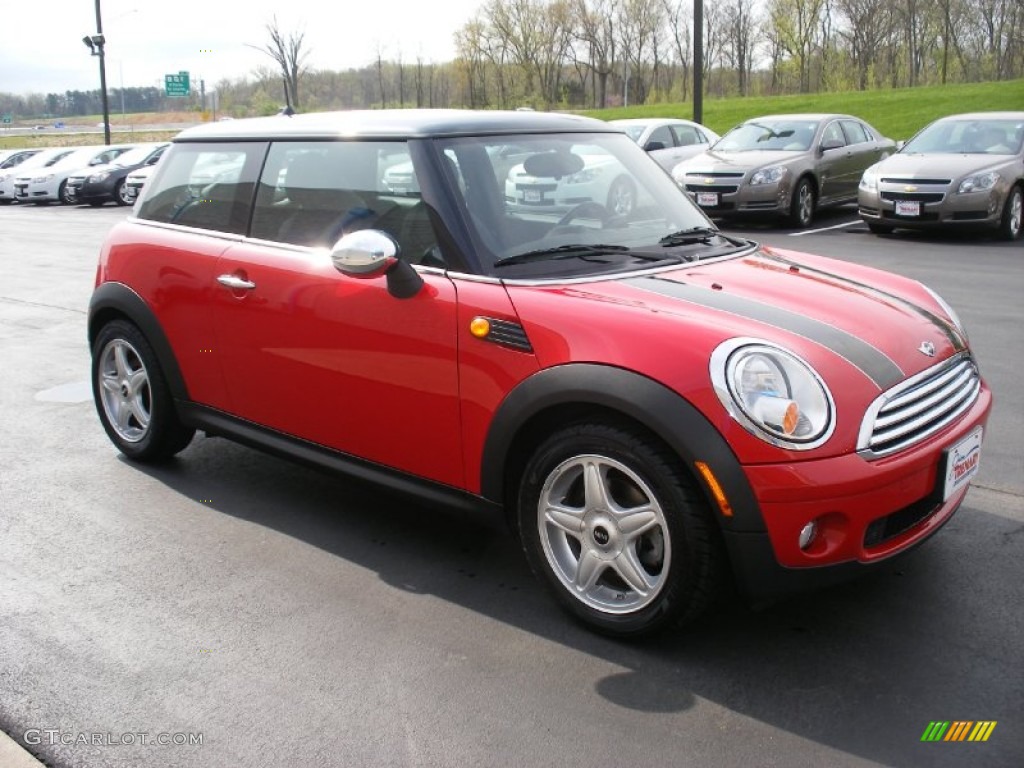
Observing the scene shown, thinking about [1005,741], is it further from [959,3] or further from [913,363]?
[959,3]

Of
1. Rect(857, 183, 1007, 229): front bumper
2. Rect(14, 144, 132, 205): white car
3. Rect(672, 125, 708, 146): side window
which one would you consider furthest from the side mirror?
Rect(14, 144, 132, 205): white car

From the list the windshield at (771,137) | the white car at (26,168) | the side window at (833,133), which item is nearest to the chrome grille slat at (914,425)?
the windshield at (771,137)

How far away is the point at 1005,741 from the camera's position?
8.51ft

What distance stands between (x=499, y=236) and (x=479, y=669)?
1.42m

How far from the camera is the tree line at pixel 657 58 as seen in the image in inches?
2030

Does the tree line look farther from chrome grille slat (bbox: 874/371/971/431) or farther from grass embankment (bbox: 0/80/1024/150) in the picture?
chrome grille slat (bbox: 874/371/971/431)

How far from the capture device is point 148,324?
4617mm

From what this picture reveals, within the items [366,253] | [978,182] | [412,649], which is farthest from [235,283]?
[978,182]

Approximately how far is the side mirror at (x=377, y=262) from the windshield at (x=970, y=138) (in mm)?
11354

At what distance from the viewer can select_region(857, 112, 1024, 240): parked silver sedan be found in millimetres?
11961

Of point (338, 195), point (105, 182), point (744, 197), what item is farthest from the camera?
point (105, 182)

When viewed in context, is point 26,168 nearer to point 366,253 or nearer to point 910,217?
point 910,217

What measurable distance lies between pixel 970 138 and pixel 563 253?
11.4 metres

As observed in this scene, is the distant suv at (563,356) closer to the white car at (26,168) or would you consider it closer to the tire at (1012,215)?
the tire at (1012,215)
